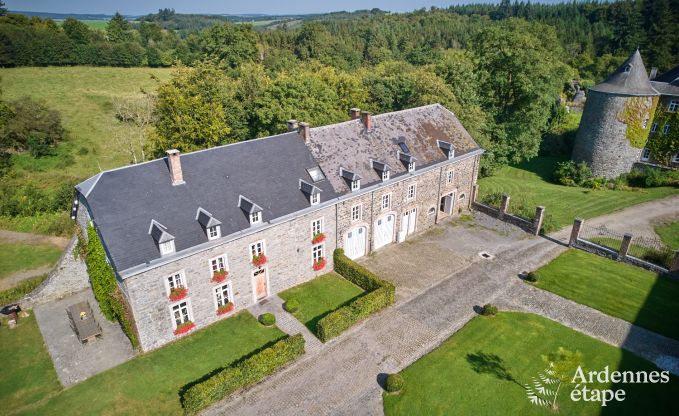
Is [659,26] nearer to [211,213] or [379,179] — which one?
[379,179]

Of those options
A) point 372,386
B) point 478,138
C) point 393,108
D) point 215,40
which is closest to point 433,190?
point 478,138

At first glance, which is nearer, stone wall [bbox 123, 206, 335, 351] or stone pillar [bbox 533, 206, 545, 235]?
stone wall [bbox 123, 206, 335, 351]

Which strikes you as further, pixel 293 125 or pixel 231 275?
pixel 293 125

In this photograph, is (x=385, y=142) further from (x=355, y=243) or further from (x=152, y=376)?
(x=152, y=376)

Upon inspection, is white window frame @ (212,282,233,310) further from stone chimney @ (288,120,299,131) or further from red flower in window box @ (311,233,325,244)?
stone chimney @ (288,120,299,131)

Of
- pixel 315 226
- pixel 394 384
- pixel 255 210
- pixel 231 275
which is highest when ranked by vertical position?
pixel 255 210

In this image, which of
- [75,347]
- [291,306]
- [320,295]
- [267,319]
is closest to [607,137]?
[320,295]

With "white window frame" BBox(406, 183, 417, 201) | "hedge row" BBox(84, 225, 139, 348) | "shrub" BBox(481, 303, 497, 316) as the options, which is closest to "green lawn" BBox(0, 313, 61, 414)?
"hedge row" BBox(84, 225, 139, 348)
